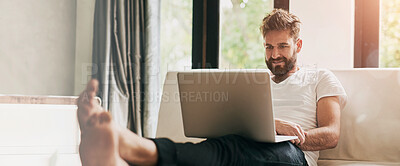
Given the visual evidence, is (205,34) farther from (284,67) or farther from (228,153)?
(228,153)

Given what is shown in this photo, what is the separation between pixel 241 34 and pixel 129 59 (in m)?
0.87

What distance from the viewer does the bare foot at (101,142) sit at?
87 cm

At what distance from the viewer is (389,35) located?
2619 mm

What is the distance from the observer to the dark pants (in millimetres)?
1009

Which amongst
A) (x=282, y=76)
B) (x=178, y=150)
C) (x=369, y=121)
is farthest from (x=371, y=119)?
(x=178, y=150)

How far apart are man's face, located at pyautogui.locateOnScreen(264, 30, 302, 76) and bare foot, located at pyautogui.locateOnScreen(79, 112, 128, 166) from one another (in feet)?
3.77

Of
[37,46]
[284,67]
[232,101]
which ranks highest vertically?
[37,46]

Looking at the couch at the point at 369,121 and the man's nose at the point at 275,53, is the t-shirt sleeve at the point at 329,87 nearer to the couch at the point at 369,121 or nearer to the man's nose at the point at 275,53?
the couch at the point at 369,121

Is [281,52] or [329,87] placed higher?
[281,52]

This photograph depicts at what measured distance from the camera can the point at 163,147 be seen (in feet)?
3.22

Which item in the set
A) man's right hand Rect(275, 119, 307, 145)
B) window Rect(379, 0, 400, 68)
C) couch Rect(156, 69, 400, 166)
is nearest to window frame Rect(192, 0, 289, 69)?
window Rect(379, 0, 400, 68)

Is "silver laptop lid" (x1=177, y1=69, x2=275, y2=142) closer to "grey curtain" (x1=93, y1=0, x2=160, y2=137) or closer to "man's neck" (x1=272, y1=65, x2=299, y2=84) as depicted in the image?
"man's neck" (x1=272, y1=65, x2=299, y2=84)

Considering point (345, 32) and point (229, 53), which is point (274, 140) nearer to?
point (345, 32)

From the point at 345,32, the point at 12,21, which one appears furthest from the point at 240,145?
the point at 12,21
